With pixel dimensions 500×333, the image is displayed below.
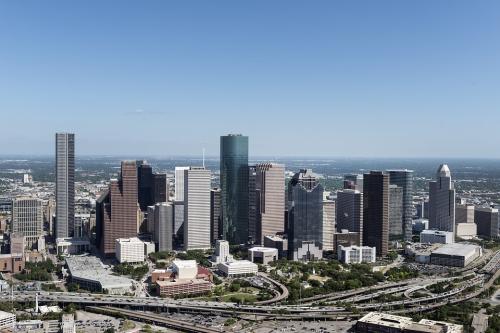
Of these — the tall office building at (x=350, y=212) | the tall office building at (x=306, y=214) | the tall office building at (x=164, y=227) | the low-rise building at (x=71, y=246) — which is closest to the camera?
the tall office building at (x=306, y=214)

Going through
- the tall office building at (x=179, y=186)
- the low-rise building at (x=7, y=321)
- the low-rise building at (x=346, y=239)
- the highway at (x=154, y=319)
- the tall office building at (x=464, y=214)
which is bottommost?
the highway at (x=154, y=319)

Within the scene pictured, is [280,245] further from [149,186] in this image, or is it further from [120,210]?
[149,186]

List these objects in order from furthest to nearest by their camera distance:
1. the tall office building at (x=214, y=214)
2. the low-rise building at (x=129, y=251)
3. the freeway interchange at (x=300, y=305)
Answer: the tall office building at (x=214, y=214), the low-rise building at (x=129, y=251), the freeway interchange at (x=300, y=305)

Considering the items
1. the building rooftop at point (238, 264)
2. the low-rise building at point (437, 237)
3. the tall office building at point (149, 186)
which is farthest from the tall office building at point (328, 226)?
the tall office building at point (149, 186)

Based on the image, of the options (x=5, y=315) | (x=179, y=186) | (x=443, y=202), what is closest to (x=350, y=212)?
(x=443, y=202)

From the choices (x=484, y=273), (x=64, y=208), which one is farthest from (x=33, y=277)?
(x=484, y=273)

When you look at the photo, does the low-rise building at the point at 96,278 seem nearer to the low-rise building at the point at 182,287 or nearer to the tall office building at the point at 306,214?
the low-rise building at the point at 182,287
